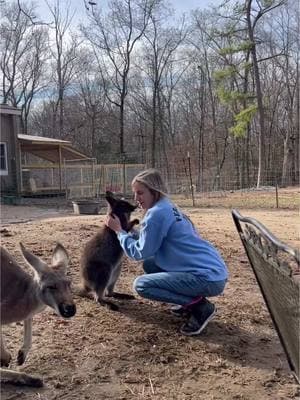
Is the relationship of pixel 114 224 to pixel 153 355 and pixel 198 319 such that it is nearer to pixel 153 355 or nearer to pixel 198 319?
pixel 198 319

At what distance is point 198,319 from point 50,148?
2262cm

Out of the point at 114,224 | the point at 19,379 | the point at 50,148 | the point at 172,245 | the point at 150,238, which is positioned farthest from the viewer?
the point at 50,148

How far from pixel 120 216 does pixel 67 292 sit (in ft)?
5.35

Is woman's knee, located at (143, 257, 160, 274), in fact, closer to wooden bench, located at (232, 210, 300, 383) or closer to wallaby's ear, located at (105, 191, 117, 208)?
wallaby's ear, located at (105, 191, 117, 208)

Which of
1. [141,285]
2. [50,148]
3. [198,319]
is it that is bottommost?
[198,319]

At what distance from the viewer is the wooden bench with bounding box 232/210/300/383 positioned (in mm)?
1618

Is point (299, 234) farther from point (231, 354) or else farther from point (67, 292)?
point (67, 292)

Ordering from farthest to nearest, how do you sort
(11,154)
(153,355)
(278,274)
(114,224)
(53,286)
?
(11,154), (114,224), (153,355), (53,286), (278,274)

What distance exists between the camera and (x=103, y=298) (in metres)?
4.48

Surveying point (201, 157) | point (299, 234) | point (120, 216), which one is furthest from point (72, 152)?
point (120, 216)

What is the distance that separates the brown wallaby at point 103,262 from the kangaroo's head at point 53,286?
1185 mm

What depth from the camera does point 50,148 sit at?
25.6 m

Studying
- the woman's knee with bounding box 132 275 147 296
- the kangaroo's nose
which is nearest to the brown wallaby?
the woman's knee with bounding box 132 275 147 296

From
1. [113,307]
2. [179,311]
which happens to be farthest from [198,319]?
[113,307]
